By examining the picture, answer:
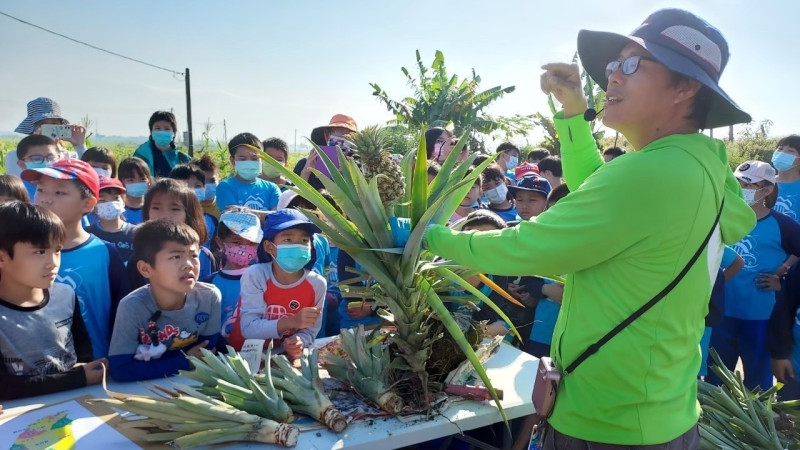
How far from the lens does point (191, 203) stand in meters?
3.85

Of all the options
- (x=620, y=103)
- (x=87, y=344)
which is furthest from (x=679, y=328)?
(x=87, y=344)

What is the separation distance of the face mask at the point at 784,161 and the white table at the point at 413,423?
195 inches

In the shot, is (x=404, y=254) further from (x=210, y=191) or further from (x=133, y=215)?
A: (x=210, y=191)

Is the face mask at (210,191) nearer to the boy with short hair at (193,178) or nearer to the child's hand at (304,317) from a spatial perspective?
the boy with short hair at (193,178)

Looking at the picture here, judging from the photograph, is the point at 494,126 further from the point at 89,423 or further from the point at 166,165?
the point at 89,423

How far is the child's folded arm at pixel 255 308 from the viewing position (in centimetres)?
289

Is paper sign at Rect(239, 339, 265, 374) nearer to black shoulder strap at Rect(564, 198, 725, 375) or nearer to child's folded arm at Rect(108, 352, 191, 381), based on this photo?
child's folded arm at Rect(108, 352, 191, 381)

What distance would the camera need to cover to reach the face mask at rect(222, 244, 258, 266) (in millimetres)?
3576

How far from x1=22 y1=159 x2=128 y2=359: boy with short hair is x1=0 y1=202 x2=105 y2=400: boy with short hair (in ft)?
1.46

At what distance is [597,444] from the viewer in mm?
→ 1646

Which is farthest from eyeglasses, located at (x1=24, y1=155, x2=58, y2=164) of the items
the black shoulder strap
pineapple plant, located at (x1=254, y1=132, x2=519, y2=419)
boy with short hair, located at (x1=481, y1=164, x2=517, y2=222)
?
the black shoulder strap

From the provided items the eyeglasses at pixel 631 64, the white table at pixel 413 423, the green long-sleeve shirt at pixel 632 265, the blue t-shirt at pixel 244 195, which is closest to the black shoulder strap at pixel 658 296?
→ the green long-sleeve shirt at pixel 632 265

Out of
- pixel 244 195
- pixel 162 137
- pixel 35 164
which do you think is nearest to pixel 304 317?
pixel 244 195

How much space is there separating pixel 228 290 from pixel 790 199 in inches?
239
